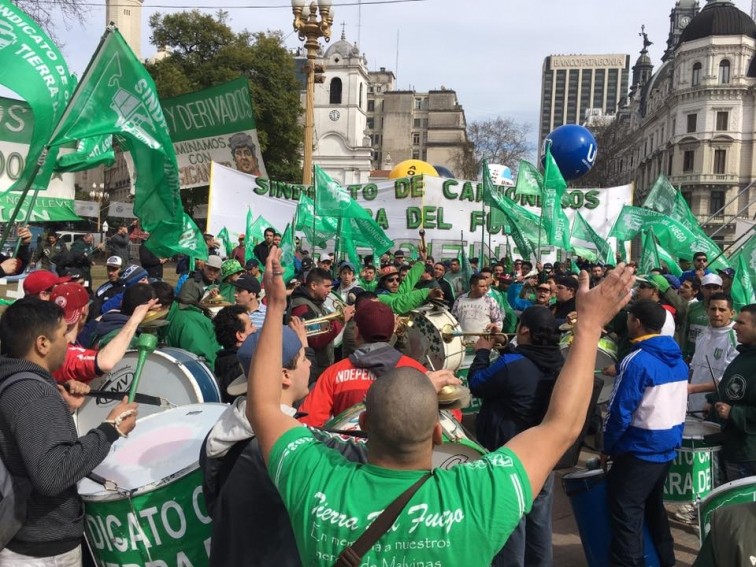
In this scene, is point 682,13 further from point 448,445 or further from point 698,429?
point 448,445

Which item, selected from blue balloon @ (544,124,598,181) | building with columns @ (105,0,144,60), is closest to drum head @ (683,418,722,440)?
blue balloon @ (544,124,598,181)

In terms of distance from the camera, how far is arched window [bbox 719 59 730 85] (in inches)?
2670

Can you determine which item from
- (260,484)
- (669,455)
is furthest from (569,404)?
(669,455)

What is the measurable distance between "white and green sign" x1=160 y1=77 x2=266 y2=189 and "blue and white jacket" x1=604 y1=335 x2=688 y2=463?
7.73 metres

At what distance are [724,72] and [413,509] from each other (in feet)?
254

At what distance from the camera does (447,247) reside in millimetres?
19031

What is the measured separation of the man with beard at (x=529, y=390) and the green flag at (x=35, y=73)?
315cm

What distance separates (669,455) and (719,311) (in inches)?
88.7

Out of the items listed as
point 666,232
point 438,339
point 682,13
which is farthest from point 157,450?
point 682,13

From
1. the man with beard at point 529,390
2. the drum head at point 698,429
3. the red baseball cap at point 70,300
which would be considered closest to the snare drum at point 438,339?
the drum head at point 698,429

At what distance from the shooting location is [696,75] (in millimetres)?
69938

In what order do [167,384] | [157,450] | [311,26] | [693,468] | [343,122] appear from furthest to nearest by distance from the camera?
[343,122]
[311,26]
[693,468]
[167,384]
[157,450]

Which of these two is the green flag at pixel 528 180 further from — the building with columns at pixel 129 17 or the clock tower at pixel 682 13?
the clock tower at pixel 682 13

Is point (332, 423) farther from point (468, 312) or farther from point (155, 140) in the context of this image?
point (468, 312)
